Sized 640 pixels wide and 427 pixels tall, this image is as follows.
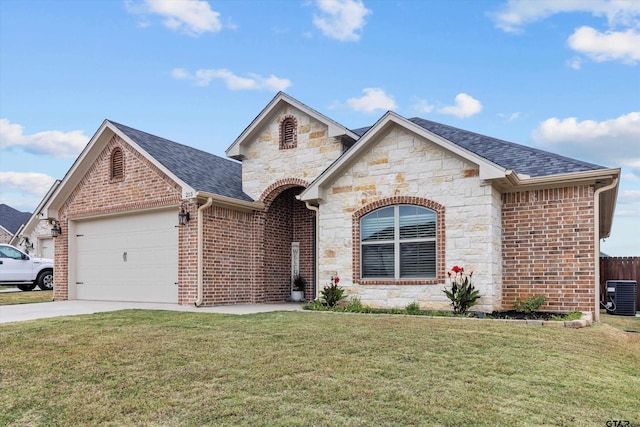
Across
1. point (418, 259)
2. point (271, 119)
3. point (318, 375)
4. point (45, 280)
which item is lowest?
point (45, 280)

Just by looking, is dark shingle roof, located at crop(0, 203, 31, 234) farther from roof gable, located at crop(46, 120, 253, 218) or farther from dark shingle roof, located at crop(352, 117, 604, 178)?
dark shingle roof, located at crop(352, 117, 604, 178)

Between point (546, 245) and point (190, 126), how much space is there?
11.9m

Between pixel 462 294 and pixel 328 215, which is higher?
pixel 328 215

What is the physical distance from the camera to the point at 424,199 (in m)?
10.5

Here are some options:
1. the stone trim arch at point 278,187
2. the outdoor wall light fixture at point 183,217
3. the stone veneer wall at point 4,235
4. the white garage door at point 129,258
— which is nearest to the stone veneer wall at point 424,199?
the stone trim arch at point 278,187

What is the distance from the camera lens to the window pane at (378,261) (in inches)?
426

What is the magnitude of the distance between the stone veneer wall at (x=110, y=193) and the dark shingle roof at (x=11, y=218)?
82.7ft

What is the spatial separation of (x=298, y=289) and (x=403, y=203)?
5141 mm

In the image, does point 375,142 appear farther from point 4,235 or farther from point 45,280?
point 4,235

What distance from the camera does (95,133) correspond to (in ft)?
45.7

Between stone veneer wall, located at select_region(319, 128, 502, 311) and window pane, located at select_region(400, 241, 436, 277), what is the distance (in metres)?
0.24

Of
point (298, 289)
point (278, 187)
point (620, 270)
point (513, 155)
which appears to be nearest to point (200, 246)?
point (278, 187)

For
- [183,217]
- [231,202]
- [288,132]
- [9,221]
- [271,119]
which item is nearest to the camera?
[183,217]

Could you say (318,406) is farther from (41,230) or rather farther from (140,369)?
(41,230)
